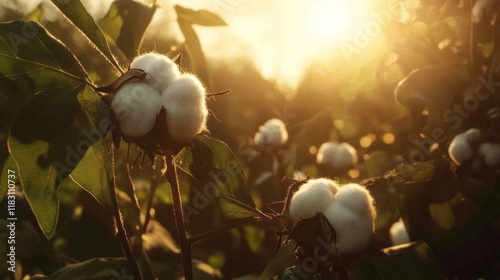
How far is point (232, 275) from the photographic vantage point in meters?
2.23

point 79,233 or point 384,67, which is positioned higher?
point 384,67

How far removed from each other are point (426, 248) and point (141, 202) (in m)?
1.17

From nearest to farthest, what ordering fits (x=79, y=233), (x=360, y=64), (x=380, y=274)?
1. (x=380, y=274)
2. (x=79, y=233)
3. (x=360, y=64)

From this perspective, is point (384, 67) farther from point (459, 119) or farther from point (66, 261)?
point (66, 261)

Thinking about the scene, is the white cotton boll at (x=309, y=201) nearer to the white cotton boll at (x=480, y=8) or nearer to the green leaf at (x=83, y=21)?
the green leaf at (x=83, y=21)

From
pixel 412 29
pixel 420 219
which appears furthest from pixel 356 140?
pixel 420 219

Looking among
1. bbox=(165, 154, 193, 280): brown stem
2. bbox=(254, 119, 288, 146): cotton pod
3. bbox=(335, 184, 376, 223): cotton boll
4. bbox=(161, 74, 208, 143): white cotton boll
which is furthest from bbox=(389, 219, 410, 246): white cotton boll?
bbox=(254, 119, 288, 146): cotton pod

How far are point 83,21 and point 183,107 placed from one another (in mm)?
267

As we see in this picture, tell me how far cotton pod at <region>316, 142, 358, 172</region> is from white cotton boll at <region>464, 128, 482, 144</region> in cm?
93

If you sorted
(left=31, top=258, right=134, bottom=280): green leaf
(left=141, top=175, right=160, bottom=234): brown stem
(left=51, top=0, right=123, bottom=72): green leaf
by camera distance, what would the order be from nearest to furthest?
(left=51, top=0, right=123, bottom=72): green leaf, (left=31, top=258, right=134, bottom=280): green leaf, (left=141, top=175, right=160, bottom=234): brown stem

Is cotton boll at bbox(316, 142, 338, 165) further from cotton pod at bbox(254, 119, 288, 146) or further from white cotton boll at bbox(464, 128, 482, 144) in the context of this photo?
white cotton boll at bbox(464, 128, 482, 144)

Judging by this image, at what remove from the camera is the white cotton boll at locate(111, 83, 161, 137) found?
3.61ft

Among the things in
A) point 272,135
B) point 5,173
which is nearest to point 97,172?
point 5,173

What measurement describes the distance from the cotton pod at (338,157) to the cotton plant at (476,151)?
3.09 ft
